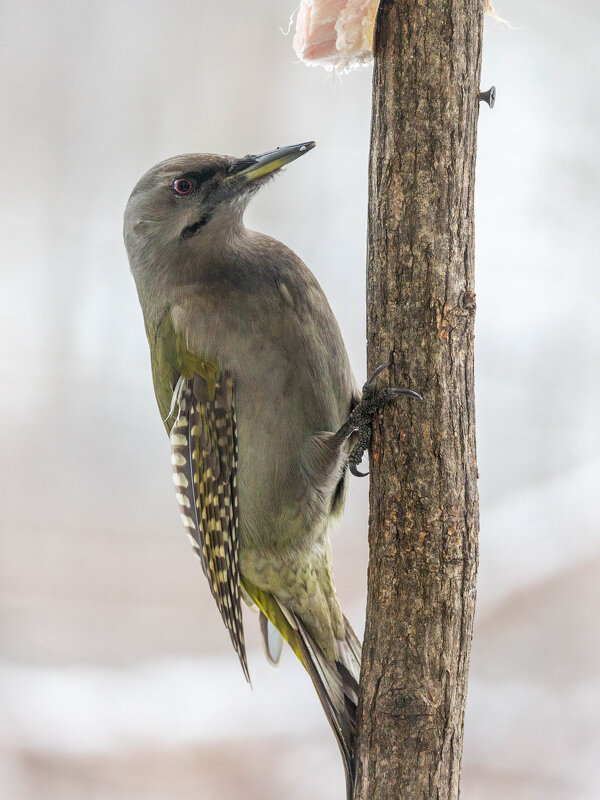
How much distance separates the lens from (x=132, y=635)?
4.11m

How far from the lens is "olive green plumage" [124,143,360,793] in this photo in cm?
231

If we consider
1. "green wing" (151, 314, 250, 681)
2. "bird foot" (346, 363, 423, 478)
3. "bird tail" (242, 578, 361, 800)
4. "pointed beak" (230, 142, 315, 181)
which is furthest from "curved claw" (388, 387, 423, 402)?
"bird tail" (242, 578, 361, 800)

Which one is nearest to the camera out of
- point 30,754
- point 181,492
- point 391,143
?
point 391,143

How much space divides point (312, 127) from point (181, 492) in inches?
94.2

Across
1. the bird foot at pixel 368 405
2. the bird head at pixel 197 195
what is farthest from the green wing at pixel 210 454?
the bird foot at pixel 368 405

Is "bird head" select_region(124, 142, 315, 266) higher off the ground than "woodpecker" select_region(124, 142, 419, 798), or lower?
higher

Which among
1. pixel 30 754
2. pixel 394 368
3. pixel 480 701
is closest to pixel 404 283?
pixel 394 368

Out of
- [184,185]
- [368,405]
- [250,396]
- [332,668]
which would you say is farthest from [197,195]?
[332,668]

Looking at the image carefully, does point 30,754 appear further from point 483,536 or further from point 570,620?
point 570,620

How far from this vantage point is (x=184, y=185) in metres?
2.35

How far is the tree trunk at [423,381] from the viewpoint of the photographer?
6.02 ft

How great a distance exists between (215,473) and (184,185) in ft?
2.56

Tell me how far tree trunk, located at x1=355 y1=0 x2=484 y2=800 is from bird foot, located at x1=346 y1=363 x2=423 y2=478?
28 mm

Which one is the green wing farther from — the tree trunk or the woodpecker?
the tree trunk
